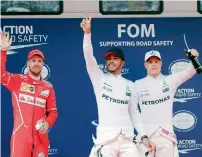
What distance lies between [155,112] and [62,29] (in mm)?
1156

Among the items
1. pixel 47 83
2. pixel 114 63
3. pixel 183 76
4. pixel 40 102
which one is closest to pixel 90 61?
pixel 114 63

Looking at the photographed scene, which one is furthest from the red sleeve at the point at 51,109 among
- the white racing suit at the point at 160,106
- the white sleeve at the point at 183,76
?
the white sleeve at the point at 183,76

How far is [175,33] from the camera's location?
584cm

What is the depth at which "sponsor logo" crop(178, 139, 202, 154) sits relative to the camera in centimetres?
583

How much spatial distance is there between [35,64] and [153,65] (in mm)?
1089

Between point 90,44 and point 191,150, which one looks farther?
point 191,150

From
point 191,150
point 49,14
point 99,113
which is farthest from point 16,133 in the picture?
point 191,150

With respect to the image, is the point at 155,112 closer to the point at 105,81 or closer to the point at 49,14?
the point at 105,81

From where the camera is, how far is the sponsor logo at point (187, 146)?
5.83 meters

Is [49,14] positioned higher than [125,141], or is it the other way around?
[49,14]

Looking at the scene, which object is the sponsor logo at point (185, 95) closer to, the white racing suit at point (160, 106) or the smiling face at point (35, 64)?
the white racing suit at point (160, 106)

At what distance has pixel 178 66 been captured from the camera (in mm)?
5863

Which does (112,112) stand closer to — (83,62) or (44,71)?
(83,62)

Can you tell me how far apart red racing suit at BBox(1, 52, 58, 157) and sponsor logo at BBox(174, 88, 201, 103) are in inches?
45.5
